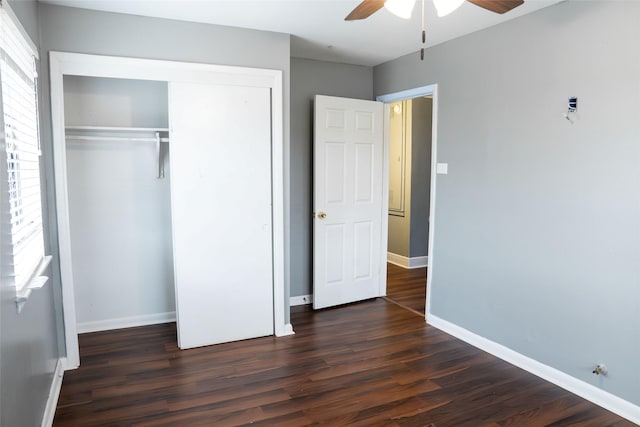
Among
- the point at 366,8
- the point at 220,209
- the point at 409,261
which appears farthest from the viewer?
the point at 409,261

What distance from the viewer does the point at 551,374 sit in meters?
2.86

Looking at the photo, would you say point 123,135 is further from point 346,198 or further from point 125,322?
point 346,198

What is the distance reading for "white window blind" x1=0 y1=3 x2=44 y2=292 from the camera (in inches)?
70.6

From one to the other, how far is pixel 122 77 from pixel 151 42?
0.32 metres

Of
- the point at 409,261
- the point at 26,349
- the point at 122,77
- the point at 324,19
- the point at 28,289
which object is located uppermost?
the point at 324,19

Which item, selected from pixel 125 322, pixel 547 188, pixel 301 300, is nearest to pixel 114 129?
pixel 125 322

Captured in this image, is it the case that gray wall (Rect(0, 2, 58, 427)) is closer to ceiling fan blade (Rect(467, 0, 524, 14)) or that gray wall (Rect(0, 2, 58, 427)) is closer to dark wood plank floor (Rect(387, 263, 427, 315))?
ceiling fan blade (Rect(467, 0, 524, 14))

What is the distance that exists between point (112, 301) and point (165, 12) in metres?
2.32

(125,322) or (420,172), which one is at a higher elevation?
(420,172)

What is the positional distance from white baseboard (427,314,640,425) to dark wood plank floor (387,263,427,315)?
647 mm

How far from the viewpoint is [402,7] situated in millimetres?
1894

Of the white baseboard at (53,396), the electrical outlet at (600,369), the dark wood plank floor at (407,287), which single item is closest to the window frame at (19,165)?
the white baseboard at (53,396)

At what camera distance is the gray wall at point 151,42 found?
2.83 m

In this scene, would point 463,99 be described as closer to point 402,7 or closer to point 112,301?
point 402,7
